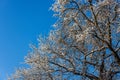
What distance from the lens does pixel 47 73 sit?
2620cm

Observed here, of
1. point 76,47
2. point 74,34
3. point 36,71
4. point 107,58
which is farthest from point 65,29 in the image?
point 36,71

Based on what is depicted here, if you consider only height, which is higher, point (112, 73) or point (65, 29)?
point (65, 29)

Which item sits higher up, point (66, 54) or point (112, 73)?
point (66, 54)

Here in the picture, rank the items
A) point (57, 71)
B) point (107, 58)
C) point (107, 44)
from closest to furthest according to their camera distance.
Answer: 1. point (107, 44)
2. point (107, 58)
3. point (57, 71)

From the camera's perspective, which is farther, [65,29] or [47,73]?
[47,73]

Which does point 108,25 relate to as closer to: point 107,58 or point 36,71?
point 107,58

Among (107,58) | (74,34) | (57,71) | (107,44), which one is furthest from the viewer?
(57,71)

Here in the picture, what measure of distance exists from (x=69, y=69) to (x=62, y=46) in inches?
65.4

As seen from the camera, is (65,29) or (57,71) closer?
(65,29)

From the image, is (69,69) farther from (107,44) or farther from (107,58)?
(107,44)

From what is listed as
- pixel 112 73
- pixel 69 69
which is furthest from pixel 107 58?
pixel 69 69

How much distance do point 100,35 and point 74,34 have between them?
2046 mm

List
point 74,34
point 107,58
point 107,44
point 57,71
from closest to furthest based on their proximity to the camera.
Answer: point 107,44, point 74,34, point 107,58, point 57,71

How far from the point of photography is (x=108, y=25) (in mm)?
20984
